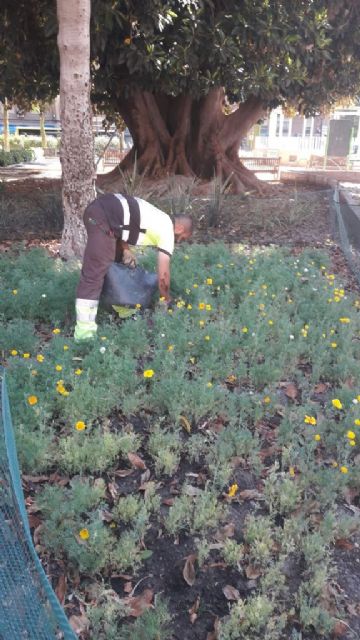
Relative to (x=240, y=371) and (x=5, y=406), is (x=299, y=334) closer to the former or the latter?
(x=240, y=371)

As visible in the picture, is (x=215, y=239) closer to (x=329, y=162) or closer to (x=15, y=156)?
(x=15, y=156)

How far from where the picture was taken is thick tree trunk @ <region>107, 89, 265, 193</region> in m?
14.0

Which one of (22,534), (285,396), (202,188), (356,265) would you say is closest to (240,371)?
(285,396)

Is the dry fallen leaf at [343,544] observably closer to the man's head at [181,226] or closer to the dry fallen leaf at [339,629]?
the dry fallen leaf at [339,629]

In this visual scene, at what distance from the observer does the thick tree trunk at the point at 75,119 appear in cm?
586

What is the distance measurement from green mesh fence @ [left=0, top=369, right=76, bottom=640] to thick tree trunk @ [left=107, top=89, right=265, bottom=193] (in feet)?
39.3

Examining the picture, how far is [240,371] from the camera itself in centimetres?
399

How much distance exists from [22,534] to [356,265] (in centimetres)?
595

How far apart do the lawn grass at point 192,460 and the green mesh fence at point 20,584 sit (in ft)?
1.04

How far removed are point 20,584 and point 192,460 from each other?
137 centimetres

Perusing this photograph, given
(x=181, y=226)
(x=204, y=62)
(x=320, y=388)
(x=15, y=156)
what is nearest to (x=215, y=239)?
(x=181, y=226)

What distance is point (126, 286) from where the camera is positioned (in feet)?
15.3

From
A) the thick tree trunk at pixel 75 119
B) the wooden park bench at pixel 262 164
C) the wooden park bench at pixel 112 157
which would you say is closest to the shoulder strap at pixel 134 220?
the thick tree trunk at pixel 75 119

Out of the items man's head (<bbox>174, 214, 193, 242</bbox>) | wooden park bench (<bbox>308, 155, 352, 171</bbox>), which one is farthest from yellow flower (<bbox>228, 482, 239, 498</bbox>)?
wooden park bench (<bbox>308, 155, 352, 171</bbox>)
